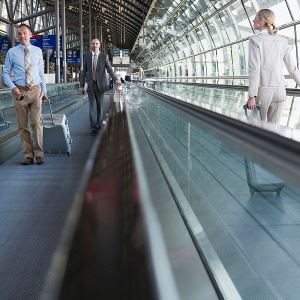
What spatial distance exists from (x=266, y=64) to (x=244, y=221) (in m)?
3.19

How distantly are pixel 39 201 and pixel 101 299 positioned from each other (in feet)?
14.8

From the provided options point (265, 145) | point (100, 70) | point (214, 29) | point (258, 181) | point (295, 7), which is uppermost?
point (214, 29)

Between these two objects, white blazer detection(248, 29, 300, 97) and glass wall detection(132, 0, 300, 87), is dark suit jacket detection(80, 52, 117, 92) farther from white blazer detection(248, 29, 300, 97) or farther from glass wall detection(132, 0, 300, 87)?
white blazer detection(248, 29, 300, 97)

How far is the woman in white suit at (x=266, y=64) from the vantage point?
544cm

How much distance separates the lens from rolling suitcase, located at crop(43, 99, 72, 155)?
27.2ft

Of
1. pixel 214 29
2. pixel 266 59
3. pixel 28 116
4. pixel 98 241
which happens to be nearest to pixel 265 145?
pixel 98 241

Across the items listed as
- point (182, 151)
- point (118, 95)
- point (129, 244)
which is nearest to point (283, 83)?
point (182, 151)

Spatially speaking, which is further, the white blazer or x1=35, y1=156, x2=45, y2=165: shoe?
x1=35, y1=156, x2=45, y2=165: shoe

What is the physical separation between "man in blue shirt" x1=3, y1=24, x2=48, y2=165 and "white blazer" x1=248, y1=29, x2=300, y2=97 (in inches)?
122

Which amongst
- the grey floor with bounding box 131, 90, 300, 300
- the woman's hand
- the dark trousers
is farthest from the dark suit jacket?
the grey floor with bounding box 131, 90, 300, 300

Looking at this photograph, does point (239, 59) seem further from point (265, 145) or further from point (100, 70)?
point (265, 145)

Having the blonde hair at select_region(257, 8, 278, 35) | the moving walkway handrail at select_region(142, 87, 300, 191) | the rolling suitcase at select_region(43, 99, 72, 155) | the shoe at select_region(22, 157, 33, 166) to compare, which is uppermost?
the blonde hair at select_region(257, 8, 278, 35)

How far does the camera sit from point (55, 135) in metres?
8.37

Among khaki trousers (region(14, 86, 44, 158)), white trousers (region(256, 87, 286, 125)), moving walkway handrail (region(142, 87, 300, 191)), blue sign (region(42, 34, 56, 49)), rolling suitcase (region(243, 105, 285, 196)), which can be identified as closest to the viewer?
moving walkway handrail (region(142, 87, 300, 191))
